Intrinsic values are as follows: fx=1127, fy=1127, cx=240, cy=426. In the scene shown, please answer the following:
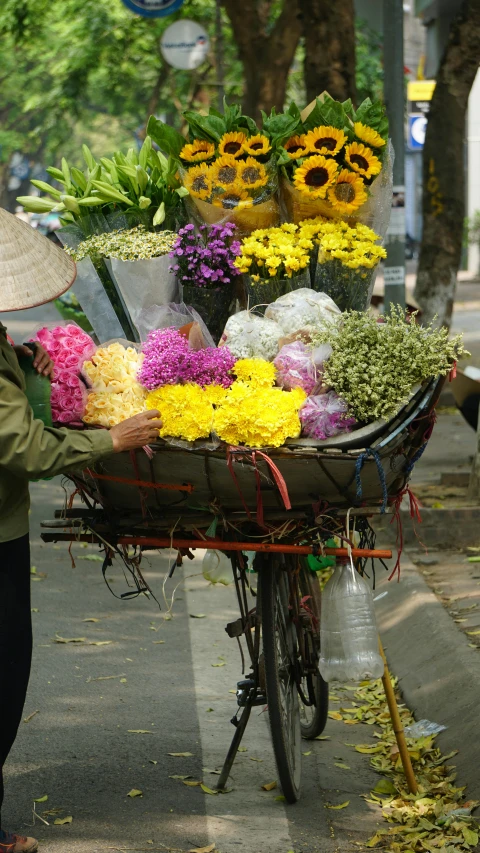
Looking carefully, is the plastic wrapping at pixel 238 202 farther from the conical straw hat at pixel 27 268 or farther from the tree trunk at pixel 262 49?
the tree trunk at pixel 262 49

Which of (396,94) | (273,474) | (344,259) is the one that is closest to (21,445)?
(273,474)

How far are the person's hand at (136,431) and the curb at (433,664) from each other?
1.68m

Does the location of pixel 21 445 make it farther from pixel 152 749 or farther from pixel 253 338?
pixel 152 749

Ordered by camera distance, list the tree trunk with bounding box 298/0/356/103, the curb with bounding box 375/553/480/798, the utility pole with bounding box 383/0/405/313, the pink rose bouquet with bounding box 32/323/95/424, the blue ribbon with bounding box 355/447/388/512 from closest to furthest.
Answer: the blue ribbon with bounding box 355/447/388/512
the pink rose bouquet with bounding box 32/323/95/424
the curb with bounding box 375/553/480/798
the utility pole with bounding box 383/0/405/313
the tree trunk with bounding box 298/0/356/103

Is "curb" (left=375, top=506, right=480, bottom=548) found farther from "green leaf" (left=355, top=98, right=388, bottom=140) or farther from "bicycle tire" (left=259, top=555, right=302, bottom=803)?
"green leaf" (left=355, top=98, right=388, bottom=140)

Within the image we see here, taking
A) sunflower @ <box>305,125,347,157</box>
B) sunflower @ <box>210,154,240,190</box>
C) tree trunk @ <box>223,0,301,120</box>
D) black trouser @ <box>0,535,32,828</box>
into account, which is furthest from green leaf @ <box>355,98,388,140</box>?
tree trunk @ <box>223,0,301,120</box>

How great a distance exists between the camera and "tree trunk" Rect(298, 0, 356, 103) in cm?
892

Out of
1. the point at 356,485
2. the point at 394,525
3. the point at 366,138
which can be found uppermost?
the point at 366,138

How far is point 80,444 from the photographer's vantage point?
3096 millimetres

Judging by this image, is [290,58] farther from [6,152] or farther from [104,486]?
[6,152]

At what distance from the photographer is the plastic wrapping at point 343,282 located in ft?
12.6

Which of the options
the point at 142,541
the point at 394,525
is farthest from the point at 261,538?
the point at 394,525

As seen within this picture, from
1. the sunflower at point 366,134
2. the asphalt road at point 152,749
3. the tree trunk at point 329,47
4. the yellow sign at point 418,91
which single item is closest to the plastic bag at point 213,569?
the asphalt road at point 152,749

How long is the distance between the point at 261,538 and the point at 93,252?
1.22 metres
